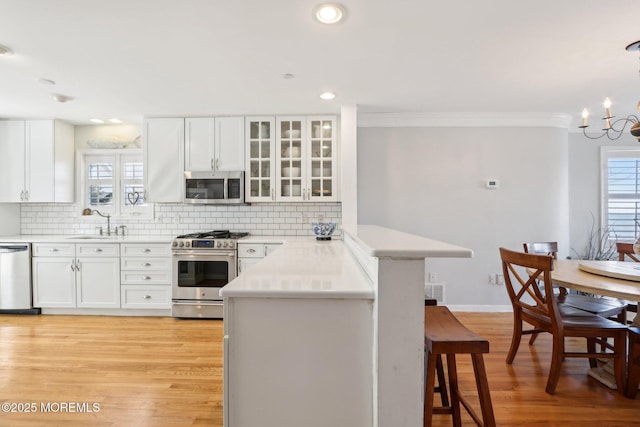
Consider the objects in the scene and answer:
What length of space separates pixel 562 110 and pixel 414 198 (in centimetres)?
190

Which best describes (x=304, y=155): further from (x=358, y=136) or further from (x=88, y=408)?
(x=88, y=408)

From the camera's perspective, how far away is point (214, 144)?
3895mm

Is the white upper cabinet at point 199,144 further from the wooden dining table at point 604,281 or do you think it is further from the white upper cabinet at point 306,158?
the wooden dining table at point 604,281

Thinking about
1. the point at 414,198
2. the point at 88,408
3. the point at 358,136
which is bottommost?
the point at 88,408

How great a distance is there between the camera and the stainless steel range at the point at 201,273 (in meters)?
3.60

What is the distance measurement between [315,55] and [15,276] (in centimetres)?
412

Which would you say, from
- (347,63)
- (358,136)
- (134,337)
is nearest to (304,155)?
(358,136)

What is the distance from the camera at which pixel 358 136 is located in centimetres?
396

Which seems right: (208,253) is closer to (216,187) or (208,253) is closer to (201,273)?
(201,273)

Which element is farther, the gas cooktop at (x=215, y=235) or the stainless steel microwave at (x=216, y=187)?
the stainless steel microwave at (x=216, y=187)

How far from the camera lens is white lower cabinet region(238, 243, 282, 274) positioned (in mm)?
3629

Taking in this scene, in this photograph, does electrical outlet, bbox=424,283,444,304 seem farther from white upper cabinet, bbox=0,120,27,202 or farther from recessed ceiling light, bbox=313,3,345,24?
white upper cabinet, bbox=0,120,27,202

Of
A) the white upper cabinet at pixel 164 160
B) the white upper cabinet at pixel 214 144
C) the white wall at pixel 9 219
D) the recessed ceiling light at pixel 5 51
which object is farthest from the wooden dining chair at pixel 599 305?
the white wall at pixel 9 219

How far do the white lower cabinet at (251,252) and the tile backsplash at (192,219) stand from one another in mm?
541
